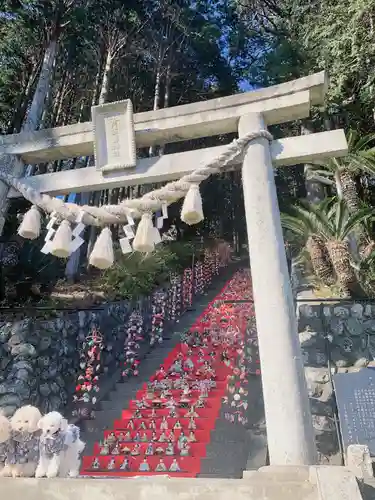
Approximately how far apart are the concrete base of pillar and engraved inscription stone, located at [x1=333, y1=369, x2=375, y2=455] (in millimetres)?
2735

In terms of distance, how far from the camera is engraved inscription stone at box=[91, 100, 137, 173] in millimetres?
4156

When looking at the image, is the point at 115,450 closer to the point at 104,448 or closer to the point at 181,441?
the point at 104,448

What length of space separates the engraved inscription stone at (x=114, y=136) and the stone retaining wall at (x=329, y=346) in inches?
173

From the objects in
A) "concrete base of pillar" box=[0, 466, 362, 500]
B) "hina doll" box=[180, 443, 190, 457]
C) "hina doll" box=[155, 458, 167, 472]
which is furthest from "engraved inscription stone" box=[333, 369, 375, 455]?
"concrete base of pillar" box=[0, 466, 362, 500]

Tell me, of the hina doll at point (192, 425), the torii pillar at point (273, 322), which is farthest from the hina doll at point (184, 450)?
the torii pillar at point (273, 322)

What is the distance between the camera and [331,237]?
7453mm

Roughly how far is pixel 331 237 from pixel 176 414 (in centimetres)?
437

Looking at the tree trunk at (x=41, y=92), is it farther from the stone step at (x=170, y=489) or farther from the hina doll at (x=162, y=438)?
the stone step at (x=170, y=489)

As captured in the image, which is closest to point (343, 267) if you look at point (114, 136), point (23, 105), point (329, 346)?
point (329, 346)

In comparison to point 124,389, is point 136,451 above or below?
below

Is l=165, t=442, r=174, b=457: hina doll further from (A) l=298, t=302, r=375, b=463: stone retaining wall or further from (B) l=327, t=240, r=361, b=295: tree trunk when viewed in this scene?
(B) l=327, t=240, r=361, b=295: tree trunk

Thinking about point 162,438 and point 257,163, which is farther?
point 162,438

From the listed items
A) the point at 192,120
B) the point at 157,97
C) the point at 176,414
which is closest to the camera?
the point at 192,120

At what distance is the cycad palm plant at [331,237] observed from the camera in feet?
23.2
